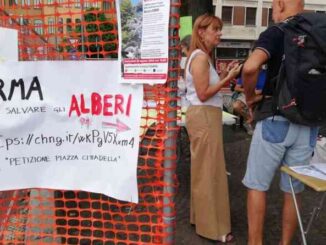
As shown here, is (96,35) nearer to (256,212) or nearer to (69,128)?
(69,128)

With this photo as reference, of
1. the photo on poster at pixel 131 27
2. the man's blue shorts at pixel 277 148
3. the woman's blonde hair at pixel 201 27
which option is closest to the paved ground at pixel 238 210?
the man's blue shorts at pixel 277 148

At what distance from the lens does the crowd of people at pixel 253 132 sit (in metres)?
2.85

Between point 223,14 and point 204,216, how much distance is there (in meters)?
39.4

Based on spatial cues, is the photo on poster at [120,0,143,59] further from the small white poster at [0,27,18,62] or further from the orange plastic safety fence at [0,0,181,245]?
the small white poster at [0,27,18,62]

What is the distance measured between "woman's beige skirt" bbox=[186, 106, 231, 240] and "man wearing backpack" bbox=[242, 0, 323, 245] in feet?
1.67

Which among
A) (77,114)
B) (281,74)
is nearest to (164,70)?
(77,114)

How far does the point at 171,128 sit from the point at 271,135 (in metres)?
0.82

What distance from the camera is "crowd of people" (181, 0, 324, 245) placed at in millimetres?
2848

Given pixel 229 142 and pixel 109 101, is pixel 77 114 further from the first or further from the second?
pixel 229 142

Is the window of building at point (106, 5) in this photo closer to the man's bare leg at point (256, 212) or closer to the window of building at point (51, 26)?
the window of building at point (51, 26)

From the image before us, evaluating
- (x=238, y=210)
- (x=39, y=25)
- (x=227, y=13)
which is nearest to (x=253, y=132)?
(x=238, y=210)

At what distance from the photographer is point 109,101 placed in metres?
2.51

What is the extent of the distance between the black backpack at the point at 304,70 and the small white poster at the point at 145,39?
877 mm

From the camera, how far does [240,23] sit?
42.3 m
